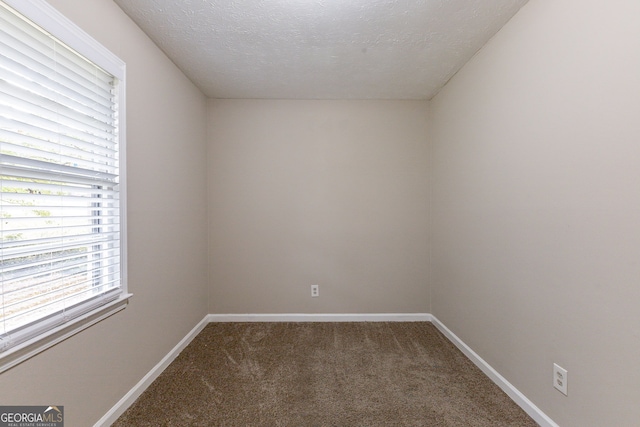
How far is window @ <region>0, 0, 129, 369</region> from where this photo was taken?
1160mm

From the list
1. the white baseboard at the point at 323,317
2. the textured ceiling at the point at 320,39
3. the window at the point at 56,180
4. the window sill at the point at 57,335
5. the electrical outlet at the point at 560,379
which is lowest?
the white baseboard at the point at 323,317

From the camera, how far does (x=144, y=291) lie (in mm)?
2025

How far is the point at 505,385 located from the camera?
197 centimetres

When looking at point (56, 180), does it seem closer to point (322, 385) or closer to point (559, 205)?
point (322, 385)

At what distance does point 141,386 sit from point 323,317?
185cm

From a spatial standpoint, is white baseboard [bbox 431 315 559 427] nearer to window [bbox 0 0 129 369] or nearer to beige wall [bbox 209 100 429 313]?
beige wall [bbox 209 100 429 313]

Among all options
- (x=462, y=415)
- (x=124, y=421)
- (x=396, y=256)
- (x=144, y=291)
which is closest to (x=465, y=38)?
(x=396, y=256)

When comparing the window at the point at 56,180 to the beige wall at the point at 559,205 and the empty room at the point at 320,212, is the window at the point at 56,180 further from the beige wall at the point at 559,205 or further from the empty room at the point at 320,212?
the beige wall at the point at 559,205

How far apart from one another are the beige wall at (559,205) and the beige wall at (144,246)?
2551 mm

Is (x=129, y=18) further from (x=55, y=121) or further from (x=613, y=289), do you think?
(x=613, y=289)

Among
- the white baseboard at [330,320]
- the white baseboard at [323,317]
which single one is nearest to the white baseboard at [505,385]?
the white baseboard at [330,320]

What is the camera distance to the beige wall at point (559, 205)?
123 cm

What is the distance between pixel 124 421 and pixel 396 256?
8.98ft

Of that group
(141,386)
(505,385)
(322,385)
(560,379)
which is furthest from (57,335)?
(505,385)
